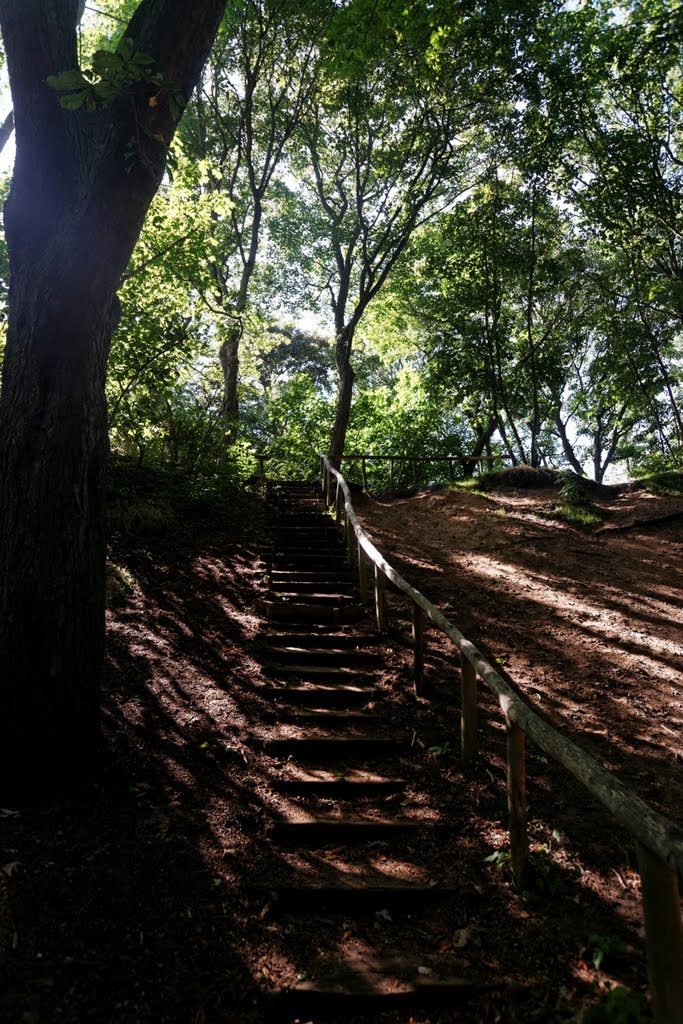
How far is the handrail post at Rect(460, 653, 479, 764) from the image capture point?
3.92 meters

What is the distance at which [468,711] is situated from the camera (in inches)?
159

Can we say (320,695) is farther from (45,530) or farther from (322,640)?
(45,530)

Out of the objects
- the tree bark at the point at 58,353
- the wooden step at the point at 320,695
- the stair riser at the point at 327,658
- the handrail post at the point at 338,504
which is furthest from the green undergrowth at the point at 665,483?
the tree bark at the point at 58,353

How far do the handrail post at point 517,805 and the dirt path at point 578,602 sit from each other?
1.24m

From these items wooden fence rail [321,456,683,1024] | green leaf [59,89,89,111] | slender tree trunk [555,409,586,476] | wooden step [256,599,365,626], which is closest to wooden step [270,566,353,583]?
wooden step [256,599,365,626]

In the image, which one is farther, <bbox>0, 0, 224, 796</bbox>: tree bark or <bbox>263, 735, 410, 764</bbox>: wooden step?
<bbox>263, 735, 410, 764</bbox>: wooden step

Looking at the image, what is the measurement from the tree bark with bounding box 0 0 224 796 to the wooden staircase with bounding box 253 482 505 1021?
1570 mm

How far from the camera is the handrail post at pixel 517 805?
3.01 metres

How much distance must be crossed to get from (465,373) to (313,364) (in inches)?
547

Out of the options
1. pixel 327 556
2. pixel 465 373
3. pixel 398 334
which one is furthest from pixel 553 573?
pixel 398 334

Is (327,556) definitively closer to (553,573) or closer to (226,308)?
(553,573)

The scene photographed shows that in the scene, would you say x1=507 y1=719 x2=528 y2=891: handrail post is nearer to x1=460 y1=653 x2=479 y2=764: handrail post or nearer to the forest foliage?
x1=460 y1=653 x2=479 y2=764: handrail post

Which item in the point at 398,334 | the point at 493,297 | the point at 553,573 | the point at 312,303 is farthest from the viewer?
the point at 312,303

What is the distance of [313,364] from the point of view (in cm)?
3011
